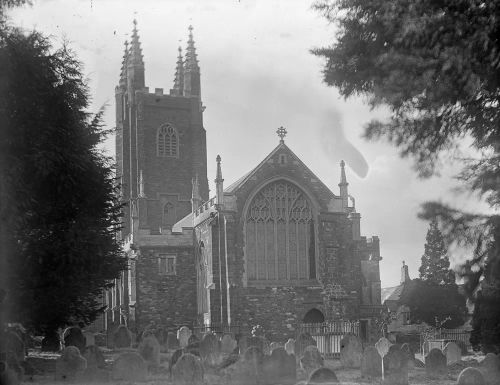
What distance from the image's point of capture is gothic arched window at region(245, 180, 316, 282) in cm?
3644

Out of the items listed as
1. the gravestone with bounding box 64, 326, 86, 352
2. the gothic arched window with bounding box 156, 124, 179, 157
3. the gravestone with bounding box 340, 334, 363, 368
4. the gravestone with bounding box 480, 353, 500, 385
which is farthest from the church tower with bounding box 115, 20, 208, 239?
the gravestone with bounding box 480, 353, 500, 385

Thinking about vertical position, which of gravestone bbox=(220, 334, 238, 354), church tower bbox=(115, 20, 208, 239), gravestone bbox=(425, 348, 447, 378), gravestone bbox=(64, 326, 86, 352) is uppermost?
church tower bbox=(115, 20, 208, 239)

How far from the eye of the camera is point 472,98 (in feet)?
29.3

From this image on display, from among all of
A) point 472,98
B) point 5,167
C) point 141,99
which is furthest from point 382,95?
point 141,99

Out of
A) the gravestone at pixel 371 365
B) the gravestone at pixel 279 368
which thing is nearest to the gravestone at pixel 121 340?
the gravestone at pixel 279 368

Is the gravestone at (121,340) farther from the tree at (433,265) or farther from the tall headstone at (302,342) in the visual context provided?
the tree at (433,265)

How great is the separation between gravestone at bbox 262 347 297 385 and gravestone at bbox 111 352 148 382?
2.60 metres

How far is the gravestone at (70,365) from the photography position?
1605 cm

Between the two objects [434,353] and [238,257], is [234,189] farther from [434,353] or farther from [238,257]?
[434,353]

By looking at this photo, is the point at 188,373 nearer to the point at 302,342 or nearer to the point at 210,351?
the point at 210,351

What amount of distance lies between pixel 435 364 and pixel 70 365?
27.5 ft

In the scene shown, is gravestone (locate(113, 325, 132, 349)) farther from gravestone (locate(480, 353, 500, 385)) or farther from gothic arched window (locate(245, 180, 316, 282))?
gravestone (locate(480, 353, 500, 385))

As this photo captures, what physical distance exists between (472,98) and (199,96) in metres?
49.4

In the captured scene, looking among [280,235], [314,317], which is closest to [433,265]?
[314,317]
